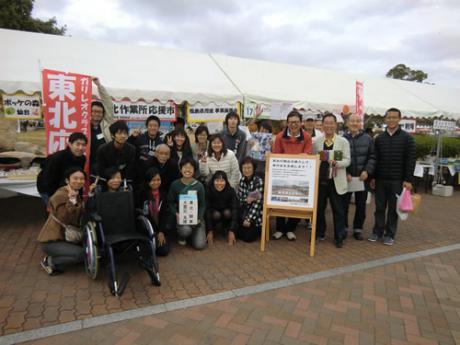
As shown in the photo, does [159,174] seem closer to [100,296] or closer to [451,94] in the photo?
[100,296]

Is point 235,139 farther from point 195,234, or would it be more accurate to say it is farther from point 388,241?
point 388,241

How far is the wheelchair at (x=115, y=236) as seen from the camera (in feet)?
10.5

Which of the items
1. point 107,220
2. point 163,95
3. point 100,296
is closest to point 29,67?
point 163,95

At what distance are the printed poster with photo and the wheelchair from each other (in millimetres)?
1662

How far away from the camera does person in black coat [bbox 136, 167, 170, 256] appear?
403cm

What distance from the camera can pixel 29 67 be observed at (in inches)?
219

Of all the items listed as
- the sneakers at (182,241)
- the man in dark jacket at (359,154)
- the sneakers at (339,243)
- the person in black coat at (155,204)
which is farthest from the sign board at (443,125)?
the person in black coat at (155,204)

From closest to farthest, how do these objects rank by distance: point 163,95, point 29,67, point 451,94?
point 29,67 → point 163,95 → point 451,94

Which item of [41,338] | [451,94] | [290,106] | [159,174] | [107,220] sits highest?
[451,94]

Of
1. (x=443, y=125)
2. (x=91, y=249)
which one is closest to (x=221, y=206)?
(x=91, y=249)

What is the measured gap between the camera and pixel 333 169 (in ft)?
14.6

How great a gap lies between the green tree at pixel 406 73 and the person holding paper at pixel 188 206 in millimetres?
51888

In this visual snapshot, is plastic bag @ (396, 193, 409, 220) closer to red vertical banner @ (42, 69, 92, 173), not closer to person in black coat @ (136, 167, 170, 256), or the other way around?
person in black coat @ (136, 167, 170, 256)

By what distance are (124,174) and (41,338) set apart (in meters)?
2.00
